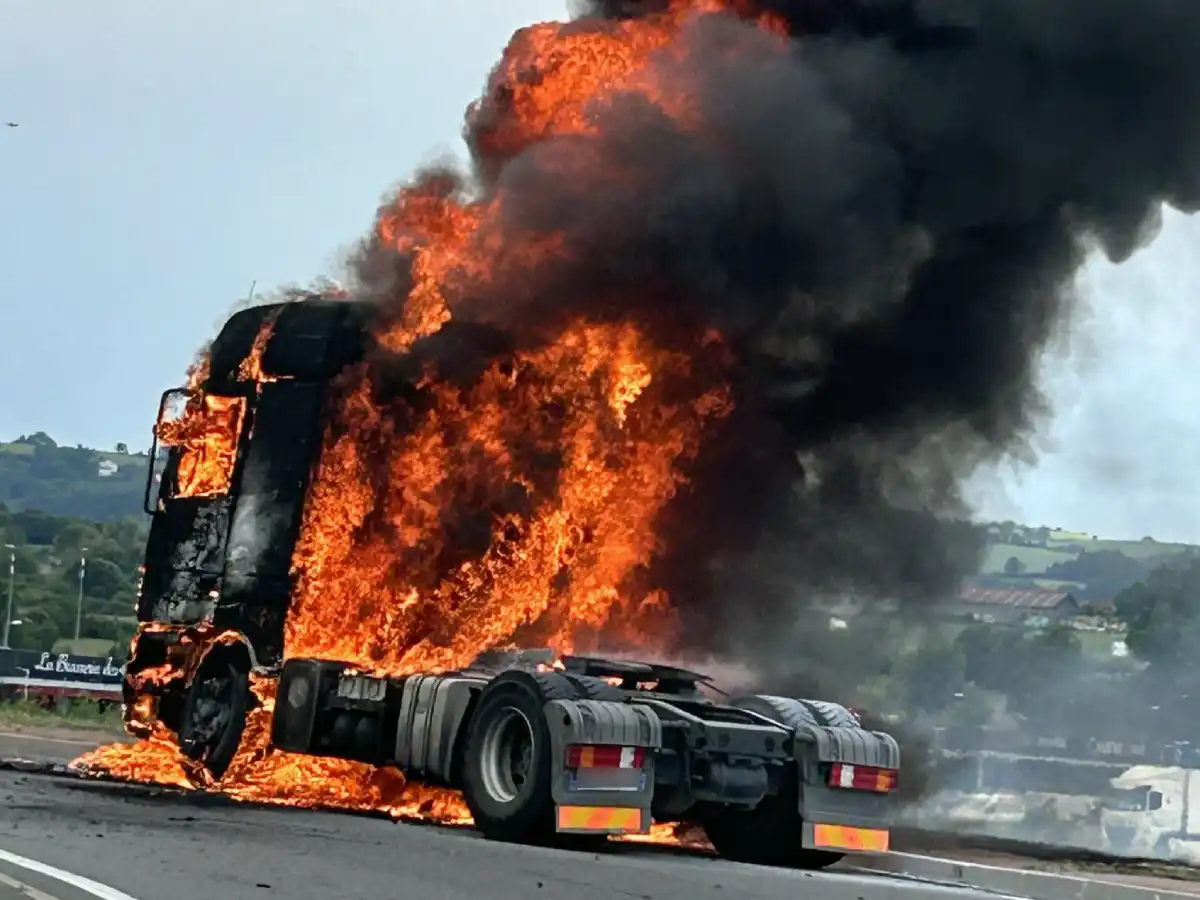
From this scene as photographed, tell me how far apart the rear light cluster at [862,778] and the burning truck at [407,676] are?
0.01m

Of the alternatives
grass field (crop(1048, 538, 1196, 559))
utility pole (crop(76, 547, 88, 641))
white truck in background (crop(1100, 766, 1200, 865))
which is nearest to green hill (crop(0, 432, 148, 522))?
utility pole (crop(76, 547, 88, 641))

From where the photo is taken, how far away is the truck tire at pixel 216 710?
17.0 metres

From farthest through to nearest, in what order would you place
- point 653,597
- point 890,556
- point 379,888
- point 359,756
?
point 890,556 → point 653,597 → point 359,756 → point 379,888

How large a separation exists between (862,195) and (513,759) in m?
6.37

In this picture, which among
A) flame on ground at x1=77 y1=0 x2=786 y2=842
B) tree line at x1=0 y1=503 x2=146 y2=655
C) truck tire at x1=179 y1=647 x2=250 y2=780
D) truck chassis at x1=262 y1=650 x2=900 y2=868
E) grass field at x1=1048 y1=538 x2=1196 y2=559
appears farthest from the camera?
tree line at x1=0 y1=503 x2=146 y2=655

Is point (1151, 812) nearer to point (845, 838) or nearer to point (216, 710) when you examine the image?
point (845, 838)

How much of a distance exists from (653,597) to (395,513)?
9.04 ft

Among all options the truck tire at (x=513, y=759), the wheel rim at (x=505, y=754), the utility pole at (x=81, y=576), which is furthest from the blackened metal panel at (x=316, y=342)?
the utility pole at (x=81, y=576)

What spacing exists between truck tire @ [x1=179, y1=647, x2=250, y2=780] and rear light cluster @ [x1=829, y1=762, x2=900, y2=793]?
232 inches

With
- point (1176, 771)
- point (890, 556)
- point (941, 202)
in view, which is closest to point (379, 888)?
point (941, 202)

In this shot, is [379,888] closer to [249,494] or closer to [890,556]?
[249,494]

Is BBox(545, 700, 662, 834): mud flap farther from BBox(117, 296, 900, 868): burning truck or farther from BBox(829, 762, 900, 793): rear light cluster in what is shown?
BBox(829, 762, 900, 793): rear light cluster

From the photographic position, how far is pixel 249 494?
17.5 meters

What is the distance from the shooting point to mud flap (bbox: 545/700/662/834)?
41.5ft
